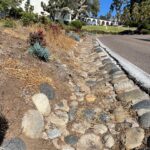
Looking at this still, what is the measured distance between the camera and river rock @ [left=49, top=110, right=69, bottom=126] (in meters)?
6.21

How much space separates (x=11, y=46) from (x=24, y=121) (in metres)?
4.18

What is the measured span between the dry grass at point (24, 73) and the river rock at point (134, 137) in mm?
2208

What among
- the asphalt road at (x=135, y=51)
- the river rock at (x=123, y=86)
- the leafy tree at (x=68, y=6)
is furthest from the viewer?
the leafy tree at (x=68, y=6)

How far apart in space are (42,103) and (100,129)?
113cm

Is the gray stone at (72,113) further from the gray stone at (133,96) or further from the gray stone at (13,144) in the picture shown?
the gray stone at (13,144)

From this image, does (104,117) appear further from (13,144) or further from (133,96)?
(13,144)

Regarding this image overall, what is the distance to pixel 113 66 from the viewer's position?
10.5m

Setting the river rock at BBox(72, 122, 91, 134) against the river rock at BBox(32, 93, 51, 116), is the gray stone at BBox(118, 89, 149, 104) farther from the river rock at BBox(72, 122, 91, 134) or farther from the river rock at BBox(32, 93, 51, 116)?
the river rock at BBox(32, 93, 51, 116)

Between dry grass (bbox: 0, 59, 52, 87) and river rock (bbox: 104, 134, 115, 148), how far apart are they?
1.90 m

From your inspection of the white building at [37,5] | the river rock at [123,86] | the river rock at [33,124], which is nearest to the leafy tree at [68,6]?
the white building at [37,5]

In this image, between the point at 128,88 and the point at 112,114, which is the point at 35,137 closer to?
the point at 112,114

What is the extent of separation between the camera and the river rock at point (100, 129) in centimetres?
591

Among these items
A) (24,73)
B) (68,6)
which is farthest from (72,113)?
(68,6)

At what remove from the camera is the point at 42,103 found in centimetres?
642
